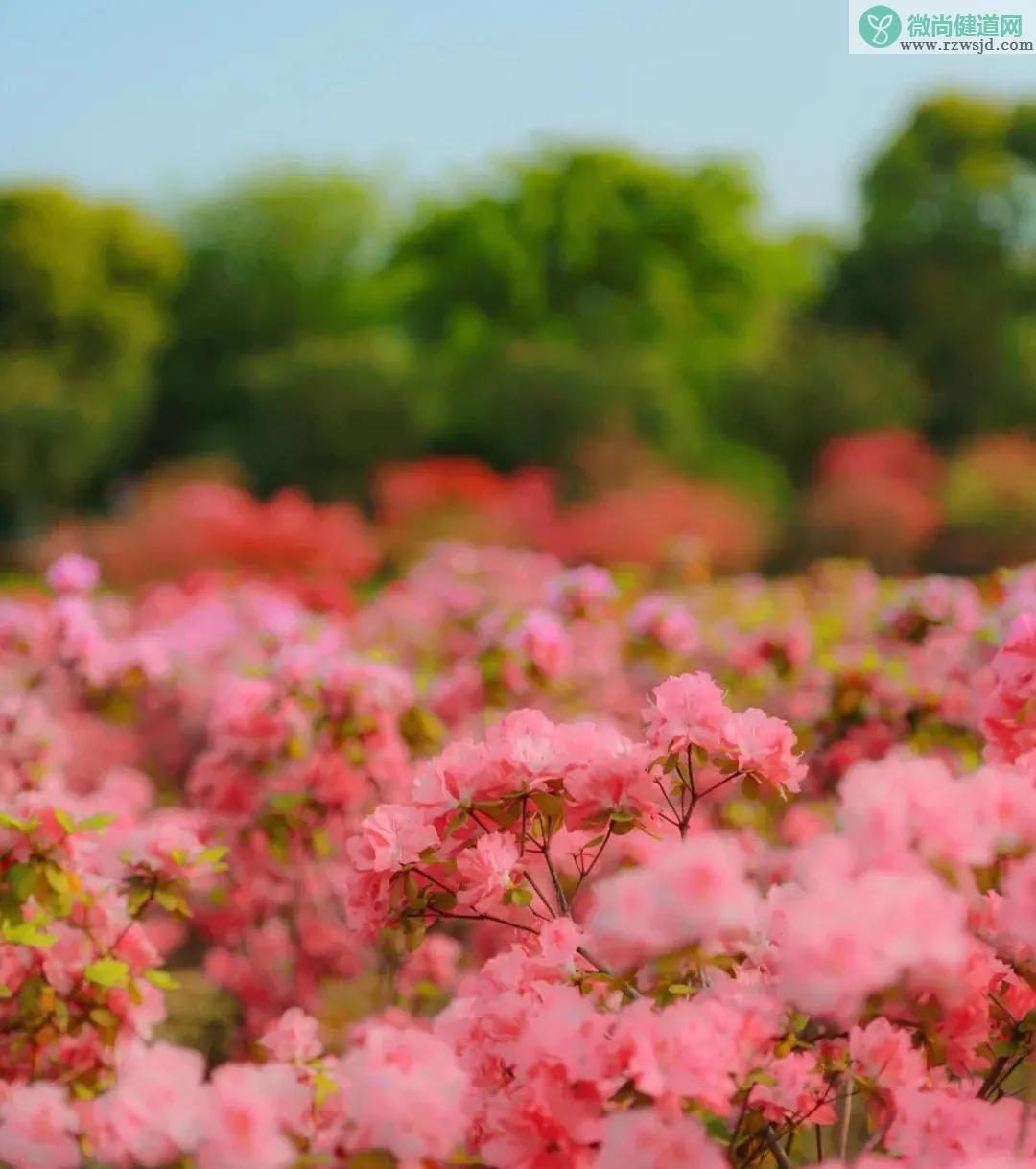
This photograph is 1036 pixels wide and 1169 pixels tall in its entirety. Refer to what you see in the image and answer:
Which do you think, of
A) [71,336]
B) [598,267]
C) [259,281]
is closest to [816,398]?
[598,267]

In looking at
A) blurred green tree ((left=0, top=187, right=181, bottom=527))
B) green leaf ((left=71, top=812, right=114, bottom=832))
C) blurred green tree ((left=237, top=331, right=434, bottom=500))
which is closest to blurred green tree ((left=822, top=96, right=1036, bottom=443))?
blurred green tree ((left=237, top=331, right=434, bottom=500))

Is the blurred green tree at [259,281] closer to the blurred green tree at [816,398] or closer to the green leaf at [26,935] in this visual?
the blurred green tree at [816,398]

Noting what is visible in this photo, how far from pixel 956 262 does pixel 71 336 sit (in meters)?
8.07

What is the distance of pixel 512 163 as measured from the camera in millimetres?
13938

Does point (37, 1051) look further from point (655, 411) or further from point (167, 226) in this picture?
point (167, 226)

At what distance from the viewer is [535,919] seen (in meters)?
1.25

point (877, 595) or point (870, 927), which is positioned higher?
point (870, 927)

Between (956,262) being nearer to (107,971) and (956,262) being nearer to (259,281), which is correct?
(259,281)

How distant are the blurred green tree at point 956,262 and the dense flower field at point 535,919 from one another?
9.56 m

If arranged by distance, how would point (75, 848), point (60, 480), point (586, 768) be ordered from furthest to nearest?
point (60, 480) → point (75, 848) → point (586, 768)

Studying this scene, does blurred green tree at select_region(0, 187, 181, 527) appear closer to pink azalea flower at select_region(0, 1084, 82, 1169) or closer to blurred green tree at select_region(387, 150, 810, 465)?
blurred green tree at select_region(387, 150, 810, 465)

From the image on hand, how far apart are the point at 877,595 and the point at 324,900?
188cm

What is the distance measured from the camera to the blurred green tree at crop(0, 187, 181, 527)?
1198 cm

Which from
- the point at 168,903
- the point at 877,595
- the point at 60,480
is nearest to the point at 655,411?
the point at 60,480
